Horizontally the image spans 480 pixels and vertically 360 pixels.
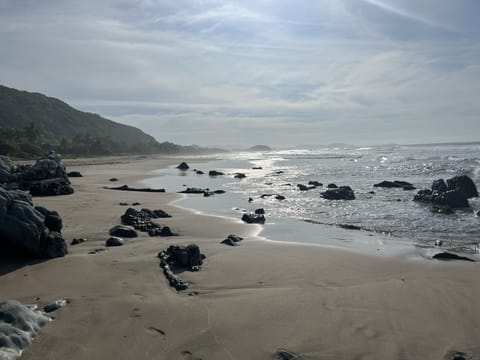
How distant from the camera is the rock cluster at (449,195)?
1928 centimetres

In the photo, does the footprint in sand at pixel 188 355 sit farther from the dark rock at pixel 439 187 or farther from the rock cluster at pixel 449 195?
the dark rock at pixel 439 187

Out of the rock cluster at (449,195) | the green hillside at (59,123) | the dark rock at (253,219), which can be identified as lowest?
the dark rock at (253,219)

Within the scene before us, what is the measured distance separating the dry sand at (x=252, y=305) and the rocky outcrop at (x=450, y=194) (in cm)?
1158

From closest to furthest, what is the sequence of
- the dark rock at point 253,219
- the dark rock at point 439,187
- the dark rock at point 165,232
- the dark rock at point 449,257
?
1. the dark rock at point 449,257
2. the dark rock at point 165,232
3. the dark rock at point 253,219
4. the dark rock at point 439,187

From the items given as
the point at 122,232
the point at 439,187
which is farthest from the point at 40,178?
the point at 439,187

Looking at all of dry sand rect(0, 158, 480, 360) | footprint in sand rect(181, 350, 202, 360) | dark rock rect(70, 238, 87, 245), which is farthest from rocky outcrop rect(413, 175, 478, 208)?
footprint in sand rect(181, 350, 202, 360)

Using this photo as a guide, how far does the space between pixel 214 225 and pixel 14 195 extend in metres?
7.02

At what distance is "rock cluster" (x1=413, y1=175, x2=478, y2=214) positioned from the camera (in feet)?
63.3

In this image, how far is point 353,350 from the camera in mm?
5062

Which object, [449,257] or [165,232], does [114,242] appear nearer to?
[165,232]

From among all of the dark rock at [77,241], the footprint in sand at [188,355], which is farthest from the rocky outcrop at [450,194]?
the footprint in sand at [188,355]

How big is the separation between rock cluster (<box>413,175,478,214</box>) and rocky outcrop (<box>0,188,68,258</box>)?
16933 millimetres

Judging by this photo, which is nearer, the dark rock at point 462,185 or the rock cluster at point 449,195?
the rock cluster at point 449,195

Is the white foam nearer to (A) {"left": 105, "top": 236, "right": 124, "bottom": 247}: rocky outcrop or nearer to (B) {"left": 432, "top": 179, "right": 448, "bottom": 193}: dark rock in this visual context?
(A) {"left": 105, "top": 236, "right": 124, "bottom": 247}: rocky outcrop
